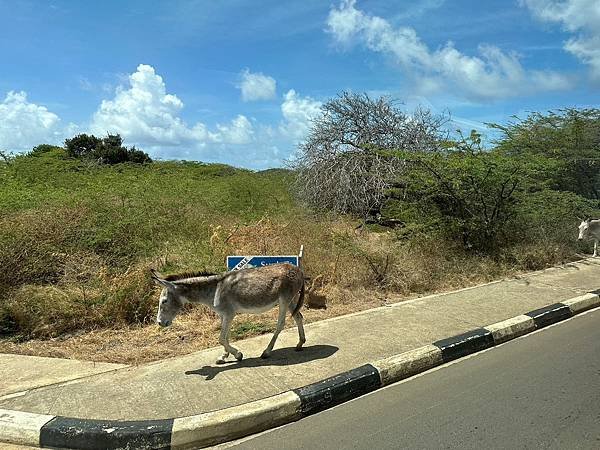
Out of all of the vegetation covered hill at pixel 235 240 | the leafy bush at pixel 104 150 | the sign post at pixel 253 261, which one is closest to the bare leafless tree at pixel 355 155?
the vegetation covered hill at pixel 235 240

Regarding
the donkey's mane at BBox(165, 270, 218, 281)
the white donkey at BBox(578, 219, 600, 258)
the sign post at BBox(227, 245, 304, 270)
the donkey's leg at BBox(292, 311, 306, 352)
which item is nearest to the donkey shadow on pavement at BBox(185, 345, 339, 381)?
the donkey's leg at BBox(292, 311, 306, 352)

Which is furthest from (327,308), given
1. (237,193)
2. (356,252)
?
(237,193)

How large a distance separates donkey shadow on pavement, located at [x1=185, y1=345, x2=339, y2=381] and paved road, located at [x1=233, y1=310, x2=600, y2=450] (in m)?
0.85

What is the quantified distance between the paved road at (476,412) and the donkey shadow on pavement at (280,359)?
85 cm

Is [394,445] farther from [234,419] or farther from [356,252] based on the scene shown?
[356,252]

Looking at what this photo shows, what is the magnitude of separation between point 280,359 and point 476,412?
6.47 feet

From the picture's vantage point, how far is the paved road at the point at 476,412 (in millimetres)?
3631

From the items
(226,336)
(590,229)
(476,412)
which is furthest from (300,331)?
(590,229)

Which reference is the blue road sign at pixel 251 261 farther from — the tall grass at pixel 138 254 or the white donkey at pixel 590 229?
the white donkey at pixel 590 229

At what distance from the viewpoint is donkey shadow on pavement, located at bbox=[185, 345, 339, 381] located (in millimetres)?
4766

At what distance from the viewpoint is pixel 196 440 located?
12.1 feet

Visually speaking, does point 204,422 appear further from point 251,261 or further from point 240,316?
point 240,316

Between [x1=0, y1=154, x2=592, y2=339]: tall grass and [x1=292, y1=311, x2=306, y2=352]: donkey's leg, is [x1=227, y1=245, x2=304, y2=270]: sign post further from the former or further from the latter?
[x1=0, y1=154, x2=592, y2=339]: tall grass

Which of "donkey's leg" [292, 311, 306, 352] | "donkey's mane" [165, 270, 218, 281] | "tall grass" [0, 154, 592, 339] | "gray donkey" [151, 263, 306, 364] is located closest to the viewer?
"gray donkey" [151, 263, 306, 364]
